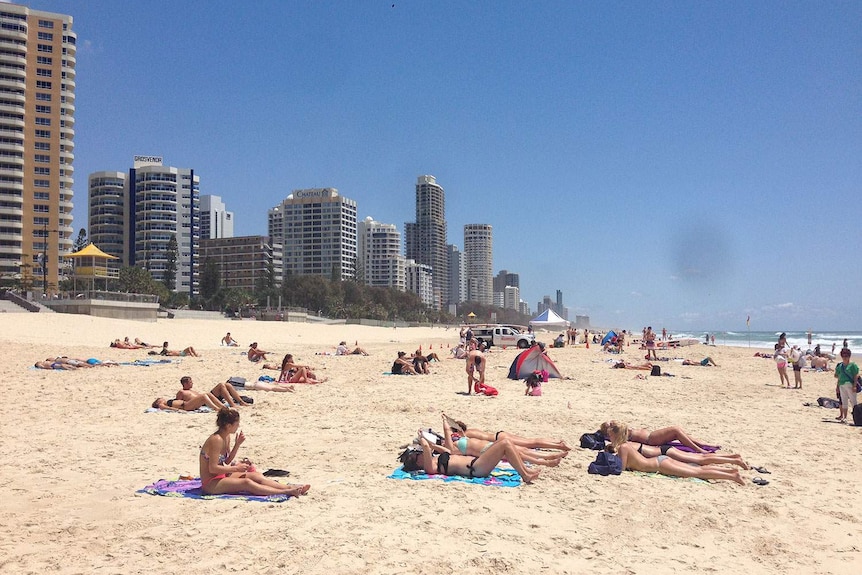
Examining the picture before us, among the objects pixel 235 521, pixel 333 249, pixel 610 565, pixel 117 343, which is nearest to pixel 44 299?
pixel 117 343

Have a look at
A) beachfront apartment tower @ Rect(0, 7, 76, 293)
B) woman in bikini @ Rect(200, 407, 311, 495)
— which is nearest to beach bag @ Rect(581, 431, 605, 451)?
woman in bikini @ Rect(200, 407, 311, 495)

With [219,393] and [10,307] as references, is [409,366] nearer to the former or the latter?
[219,393]

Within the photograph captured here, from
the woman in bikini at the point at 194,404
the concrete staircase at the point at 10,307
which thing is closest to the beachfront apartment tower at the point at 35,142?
the concrete staircase at the point at 10,307

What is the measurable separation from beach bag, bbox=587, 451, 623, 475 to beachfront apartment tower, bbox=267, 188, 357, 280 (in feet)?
494

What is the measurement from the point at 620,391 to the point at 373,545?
1150cm

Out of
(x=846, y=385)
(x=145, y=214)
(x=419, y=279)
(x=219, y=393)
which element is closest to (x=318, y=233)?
(x=419, y=279)

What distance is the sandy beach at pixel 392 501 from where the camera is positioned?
4.55m

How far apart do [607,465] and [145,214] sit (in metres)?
131

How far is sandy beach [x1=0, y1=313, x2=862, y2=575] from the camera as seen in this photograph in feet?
14.9

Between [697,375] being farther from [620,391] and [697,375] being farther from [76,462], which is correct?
[76,462]

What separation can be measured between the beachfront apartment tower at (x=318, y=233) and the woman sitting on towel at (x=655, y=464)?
5915 inches

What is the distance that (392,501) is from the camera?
5867 millimetres

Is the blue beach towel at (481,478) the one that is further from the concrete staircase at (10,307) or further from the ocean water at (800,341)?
the ocean water at (800,341)

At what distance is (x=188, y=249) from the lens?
4978 inches
